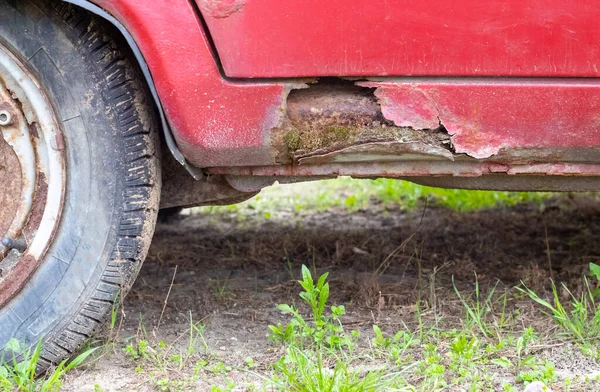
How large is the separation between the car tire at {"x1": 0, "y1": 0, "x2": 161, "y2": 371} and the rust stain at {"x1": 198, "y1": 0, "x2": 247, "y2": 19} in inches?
13.0

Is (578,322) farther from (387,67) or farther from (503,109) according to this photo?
(387,67)

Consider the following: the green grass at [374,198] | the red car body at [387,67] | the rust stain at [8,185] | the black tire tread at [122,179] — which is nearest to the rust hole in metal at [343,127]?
the red car body at [387,67]

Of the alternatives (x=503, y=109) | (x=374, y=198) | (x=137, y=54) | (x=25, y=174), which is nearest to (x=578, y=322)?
(x=503, y=109)

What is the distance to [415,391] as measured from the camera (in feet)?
6.77

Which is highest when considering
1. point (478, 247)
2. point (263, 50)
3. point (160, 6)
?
point (160, 6)

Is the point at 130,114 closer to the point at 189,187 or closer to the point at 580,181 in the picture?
the point at 189,187

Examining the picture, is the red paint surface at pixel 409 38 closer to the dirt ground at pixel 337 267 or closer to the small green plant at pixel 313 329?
the small green plant at pixel 313 329

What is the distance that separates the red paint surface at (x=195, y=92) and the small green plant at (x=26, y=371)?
2.34 feet

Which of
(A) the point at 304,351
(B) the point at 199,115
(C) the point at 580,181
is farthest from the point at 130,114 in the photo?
(C) the point at 580,181

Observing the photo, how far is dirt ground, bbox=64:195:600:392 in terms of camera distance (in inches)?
101

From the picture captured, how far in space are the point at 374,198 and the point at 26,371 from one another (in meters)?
3.31

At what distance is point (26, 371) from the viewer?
6.99 feet

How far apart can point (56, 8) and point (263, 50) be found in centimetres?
62

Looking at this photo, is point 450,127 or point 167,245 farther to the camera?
point 167,245
